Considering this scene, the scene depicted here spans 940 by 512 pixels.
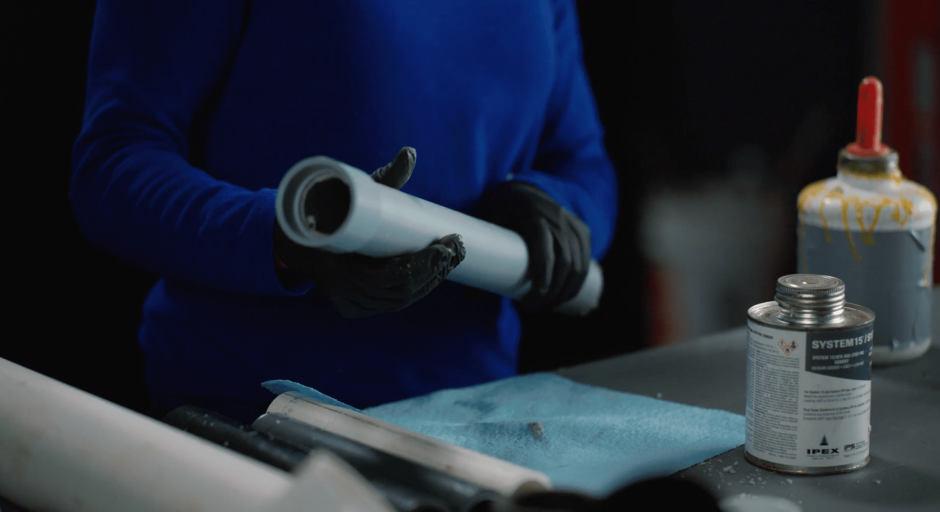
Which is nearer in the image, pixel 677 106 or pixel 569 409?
pixel 569 409

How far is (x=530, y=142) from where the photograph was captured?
3.86 feet

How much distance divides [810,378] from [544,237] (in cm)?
41

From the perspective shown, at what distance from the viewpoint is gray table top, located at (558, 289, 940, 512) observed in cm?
64

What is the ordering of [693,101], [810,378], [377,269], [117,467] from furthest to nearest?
[693,101], [377,269], [810,378], [117,467]

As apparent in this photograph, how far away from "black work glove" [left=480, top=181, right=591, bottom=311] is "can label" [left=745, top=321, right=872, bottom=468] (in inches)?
14.0

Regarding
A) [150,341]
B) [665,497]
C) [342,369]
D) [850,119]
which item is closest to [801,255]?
[342,369]

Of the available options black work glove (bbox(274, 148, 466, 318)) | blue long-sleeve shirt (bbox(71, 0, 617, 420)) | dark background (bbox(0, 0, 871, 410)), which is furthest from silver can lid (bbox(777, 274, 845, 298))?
dark background (bbox(0, 0, 871, 410))

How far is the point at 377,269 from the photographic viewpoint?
757mm

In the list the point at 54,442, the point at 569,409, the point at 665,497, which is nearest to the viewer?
the point at 665,497

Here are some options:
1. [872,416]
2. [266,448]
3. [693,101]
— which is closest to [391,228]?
[266,448]

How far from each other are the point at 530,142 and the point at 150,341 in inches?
22.2

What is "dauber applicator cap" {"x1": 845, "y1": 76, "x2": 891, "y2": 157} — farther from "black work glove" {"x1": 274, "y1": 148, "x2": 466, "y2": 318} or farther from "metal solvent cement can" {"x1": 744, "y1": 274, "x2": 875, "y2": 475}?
"black work glove" {"x1": 274, "y1": 148, "x2": 466, "y2": 318}

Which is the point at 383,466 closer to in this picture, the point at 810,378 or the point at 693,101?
the point at 810,378

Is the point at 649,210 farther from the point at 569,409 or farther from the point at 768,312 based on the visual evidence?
the point at 768,312
